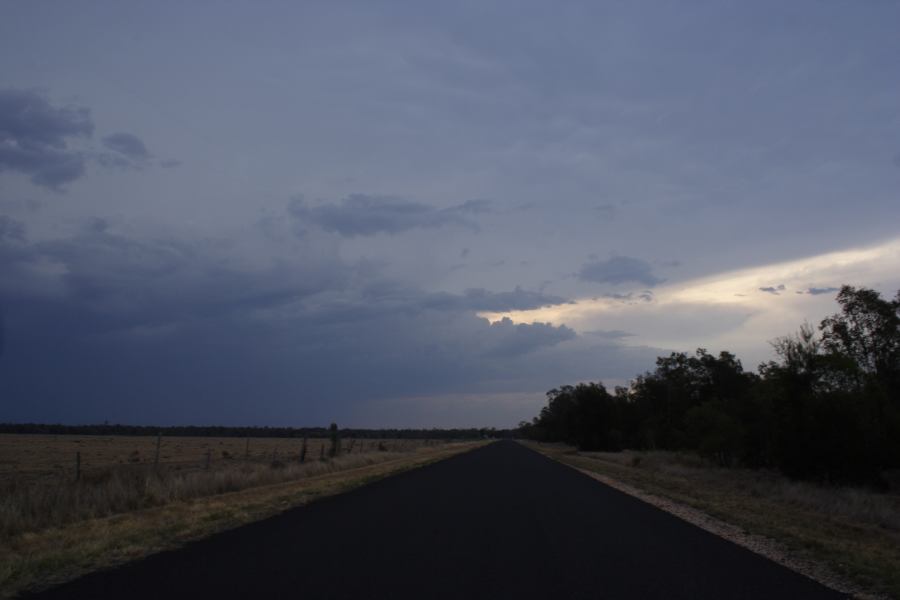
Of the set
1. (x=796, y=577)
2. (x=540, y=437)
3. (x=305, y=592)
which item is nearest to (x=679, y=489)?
(x=796, y=577)

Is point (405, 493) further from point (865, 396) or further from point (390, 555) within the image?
point (865, 396)

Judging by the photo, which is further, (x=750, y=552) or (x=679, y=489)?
(x=679, y=489)

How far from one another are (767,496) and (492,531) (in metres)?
15.6

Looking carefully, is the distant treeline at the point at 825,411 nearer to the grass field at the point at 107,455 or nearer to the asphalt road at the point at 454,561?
the asphalt road at the point at 454,561

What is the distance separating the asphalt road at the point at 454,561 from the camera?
7.95 meters

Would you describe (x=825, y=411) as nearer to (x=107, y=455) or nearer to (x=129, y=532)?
(x=129, y=532)

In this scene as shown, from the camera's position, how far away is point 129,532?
41.1 feet

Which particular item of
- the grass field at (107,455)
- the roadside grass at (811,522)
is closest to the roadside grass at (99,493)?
the grass field at (107,455)

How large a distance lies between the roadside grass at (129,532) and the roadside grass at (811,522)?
33.1 ft

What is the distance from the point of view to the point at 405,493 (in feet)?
70.5

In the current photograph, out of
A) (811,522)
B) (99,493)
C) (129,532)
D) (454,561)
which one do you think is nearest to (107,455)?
(99,493)

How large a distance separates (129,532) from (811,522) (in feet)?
48.8

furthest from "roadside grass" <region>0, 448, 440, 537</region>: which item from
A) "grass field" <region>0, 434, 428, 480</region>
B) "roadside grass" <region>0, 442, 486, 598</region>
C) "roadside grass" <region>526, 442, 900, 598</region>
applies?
"roadside grass" <region>526, 442, 900, 598</region>

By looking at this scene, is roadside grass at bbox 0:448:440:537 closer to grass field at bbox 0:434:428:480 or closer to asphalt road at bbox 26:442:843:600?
grass field at bbox 0:434:428:480
